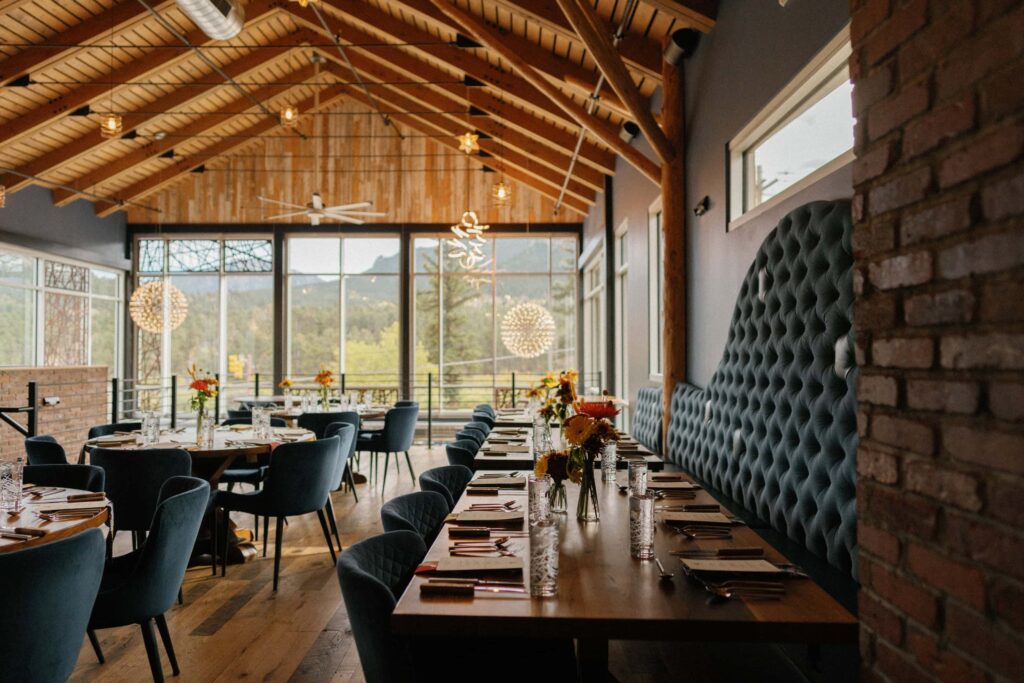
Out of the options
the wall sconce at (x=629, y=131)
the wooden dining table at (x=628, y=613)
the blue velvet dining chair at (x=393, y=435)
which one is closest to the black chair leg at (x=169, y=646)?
the wooden dining table at (x=628, y=613)

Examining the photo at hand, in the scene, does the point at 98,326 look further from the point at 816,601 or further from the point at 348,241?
the point at 816,601

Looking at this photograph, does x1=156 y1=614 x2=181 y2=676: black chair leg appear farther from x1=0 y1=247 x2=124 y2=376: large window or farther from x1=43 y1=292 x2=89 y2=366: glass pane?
x1=43 y1=292 x2=89 y2=366: glass pane

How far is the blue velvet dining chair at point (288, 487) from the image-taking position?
410 centimetres

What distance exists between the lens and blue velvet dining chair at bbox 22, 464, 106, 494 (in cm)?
358

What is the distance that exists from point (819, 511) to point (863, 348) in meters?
1.69

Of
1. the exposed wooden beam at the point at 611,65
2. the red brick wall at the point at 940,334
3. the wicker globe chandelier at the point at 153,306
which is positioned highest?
the exposed wooden beam at the point at 611,65

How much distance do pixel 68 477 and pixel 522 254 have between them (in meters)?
9.73

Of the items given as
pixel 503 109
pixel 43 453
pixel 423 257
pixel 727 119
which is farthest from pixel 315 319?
pixel 727 119

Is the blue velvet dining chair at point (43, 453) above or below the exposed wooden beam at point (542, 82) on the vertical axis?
below

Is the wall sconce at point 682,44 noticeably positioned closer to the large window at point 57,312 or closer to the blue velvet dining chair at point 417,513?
the blue velvet dining chair at point 417,513

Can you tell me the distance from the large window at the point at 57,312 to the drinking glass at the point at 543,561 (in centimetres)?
1112

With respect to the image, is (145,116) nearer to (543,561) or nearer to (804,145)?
(804,145)

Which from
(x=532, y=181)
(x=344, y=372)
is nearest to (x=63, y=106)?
(x=344, y=372)

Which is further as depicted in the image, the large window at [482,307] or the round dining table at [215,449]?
the large window at [482,307]
